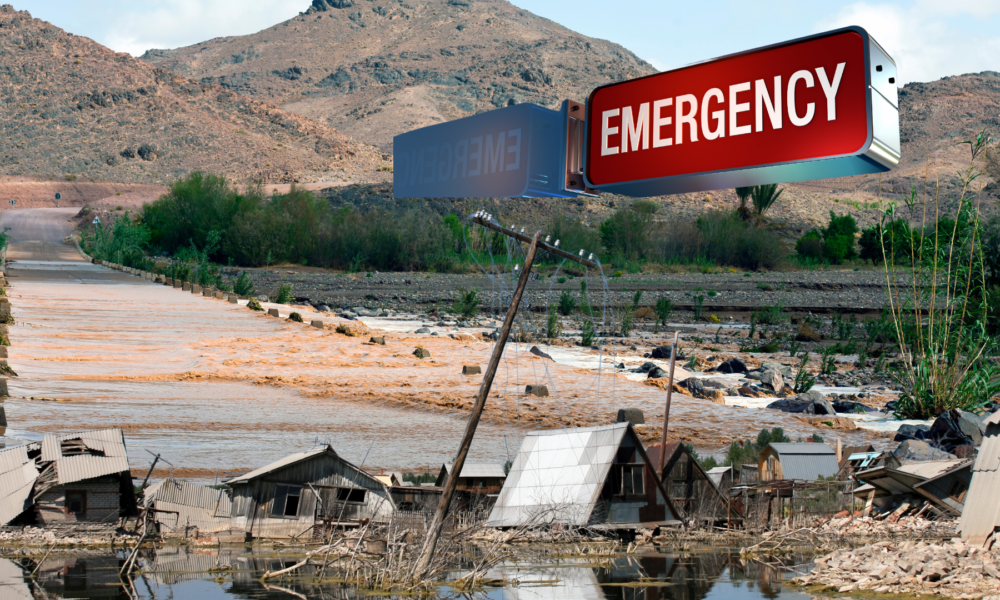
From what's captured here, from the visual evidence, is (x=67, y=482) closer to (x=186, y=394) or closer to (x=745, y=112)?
(x=186, y=394)

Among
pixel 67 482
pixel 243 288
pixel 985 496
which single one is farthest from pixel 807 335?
pixel 67 482

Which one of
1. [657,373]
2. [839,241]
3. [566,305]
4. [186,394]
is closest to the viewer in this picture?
[186,394]

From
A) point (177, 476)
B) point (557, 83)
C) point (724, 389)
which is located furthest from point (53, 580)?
point (557, 83)

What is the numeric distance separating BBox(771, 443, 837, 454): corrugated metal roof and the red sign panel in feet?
55.2

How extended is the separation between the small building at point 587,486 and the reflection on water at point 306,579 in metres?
0.75

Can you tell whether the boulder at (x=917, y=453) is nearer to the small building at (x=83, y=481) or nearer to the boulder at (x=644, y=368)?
the boulder at (x=644, y=368)

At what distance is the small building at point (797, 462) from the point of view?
19.3 meters

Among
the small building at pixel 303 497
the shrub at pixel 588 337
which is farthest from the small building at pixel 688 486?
the shrub at pixel 588 337

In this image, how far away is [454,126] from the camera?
4168 millimetres

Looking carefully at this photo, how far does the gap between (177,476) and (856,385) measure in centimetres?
2100

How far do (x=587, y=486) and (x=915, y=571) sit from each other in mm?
5572

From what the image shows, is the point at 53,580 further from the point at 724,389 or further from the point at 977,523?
the point at 724,389

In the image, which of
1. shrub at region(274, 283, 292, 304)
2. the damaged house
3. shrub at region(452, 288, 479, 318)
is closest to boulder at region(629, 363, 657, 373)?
shrub at region(452, 288, 479, 318)

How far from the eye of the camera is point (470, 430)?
11.3 metres
